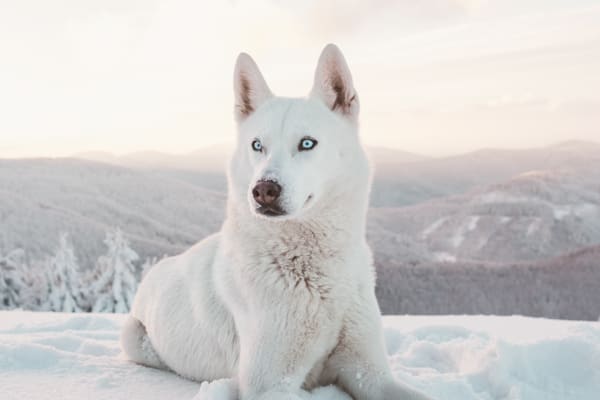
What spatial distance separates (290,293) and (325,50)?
1711 millimetres

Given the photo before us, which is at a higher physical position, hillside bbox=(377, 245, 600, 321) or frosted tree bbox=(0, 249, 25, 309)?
frosted tree bbox=(0, 249, 25, 309)

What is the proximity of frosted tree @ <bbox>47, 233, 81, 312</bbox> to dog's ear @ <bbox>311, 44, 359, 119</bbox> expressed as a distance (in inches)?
844

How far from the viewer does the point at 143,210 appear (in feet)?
198

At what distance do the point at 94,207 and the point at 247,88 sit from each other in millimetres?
58954

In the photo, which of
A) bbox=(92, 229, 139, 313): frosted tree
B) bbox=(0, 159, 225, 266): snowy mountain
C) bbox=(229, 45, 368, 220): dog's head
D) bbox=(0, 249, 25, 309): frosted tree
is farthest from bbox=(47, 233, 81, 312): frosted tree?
bbox=(229, 45, 368, 220): dog's head

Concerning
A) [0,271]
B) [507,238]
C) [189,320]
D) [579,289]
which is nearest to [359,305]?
[189,320]

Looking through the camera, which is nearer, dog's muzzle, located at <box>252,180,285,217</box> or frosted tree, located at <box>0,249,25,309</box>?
dog's muzzle, located at <box>252,180,285,217</box>

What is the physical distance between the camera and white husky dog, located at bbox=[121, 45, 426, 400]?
3.21 metres

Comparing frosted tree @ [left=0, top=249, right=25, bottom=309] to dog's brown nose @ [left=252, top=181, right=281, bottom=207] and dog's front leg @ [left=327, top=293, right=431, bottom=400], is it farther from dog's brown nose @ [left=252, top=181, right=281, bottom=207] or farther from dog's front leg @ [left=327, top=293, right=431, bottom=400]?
dog's brown nose @ [left=252, top=181, right=281, bottom=207]

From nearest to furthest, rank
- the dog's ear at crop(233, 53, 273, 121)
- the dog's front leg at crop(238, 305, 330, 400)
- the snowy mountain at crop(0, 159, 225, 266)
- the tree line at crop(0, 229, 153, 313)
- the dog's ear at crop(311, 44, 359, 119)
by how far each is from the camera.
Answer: the dog's front leg at crop(238, 305, 330, 400) → the dog's ear at crop(311, 44, 359, 119) → the dog's ear at crop(233, 53, 273, 121) → the tree line at crop(0, 229, 153, 313) → the snowy mountain at crop(0, 159, 225, 266)

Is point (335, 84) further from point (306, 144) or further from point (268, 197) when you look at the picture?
point (268, 197)

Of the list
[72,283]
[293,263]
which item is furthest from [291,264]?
[72,283]

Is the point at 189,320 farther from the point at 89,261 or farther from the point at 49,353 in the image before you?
the point at 89,261

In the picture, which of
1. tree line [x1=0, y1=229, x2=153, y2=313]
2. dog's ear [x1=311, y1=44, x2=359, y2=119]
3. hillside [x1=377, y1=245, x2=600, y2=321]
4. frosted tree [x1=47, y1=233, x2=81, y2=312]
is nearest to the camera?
dog's ear [x1=311, y1=44, x2=359, y2=119]
